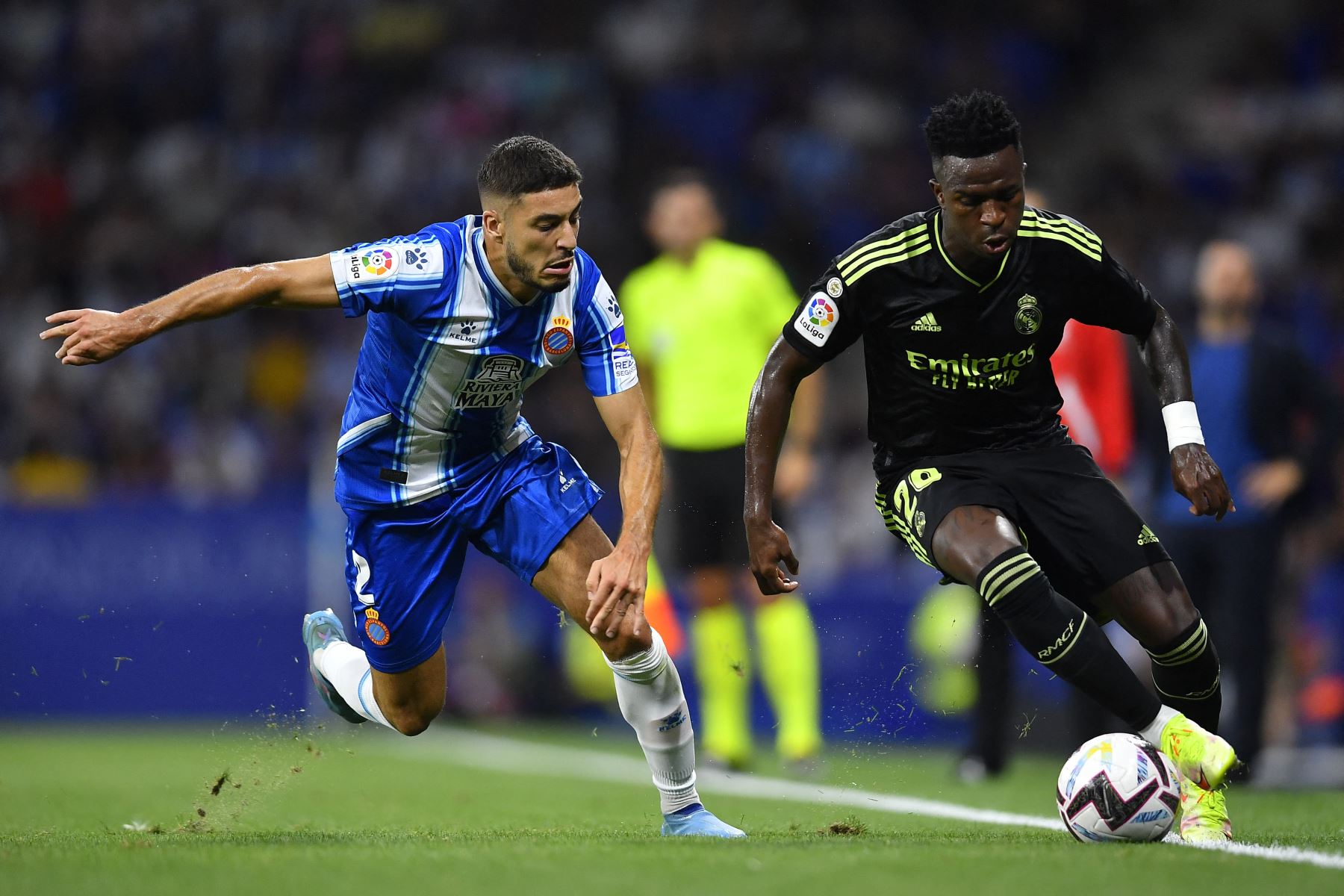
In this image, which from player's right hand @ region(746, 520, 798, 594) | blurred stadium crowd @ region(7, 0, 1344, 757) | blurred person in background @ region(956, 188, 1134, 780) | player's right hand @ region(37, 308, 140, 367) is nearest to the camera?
player's right hand @ region(37, 308, 140, 367)

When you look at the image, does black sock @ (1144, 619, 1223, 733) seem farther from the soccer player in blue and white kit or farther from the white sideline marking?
the soccer player in blue and white kit

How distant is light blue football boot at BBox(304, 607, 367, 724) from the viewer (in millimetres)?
6438

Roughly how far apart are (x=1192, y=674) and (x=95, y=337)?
135 inches

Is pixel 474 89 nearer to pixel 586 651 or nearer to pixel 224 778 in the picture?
pixel 586 651

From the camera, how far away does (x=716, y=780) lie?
786 centimetres

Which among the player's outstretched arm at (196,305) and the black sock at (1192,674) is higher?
the player's outstretched arm at (196,305)

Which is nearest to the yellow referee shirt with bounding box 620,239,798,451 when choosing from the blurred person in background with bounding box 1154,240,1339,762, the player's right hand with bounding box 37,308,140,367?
the blurred person in background with bounding box 1154,240,1339,762

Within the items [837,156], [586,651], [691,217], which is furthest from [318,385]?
[691,217]

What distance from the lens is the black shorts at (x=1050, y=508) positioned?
17.2 feet

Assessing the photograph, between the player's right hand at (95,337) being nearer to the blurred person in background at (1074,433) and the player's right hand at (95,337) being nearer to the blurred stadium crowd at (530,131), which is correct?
the blurred person in background at (1074,433)

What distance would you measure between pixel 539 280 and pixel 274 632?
8087 mm

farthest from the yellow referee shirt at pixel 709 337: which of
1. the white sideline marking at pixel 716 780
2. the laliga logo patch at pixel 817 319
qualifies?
the laliga logo patch at pixel 817 319

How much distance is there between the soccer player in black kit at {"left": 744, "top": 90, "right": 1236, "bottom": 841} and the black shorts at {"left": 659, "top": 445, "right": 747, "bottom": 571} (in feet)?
9.51

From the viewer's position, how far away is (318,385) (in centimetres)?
1416
